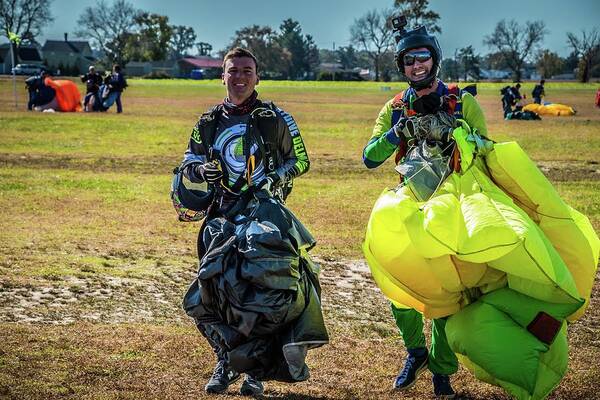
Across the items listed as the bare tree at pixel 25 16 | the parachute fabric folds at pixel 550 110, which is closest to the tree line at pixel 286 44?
the bare tree at pixel 25 16

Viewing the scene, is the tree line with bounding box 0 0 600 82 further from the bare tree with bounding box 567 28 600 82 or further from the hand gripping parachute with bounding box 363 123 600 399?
the hand gripping parachute with bounding box 363 123 600 399

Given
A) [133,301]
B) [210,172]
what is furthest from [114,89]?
[210,172]

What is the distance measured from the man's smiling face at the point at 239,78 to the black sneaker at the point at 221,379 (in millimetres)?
1726

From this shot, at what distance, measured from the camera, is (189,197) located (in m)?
5.72

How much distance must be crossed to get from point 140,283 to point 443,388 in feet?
12.2

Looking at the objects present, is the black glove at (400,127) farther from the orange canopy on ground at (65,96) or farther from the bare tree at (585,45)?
the bare tree at (585,45)

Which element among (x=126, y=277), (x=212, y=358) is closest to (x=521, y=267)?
(x=212, y=358)

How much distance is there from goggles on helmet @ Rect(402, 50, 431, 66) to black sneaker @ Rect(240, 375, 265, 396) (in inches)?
90.1

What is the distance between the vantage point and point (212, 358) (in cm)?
618

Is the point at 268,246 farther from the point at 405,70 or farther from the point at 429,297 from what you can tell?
the point at 405,70

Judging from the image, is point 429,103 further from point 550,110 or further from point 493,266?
point 550,110

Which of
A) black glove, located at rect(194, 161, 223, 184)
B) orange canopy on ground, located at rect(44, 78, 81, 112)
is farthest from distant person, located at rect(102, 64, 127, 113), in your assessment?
black glove, located at rect(194, 161, 223, 184)

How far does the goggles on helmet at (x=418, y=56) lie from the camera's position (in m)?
5.57

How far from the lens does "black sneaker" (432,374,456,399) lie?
5586 millimetres
